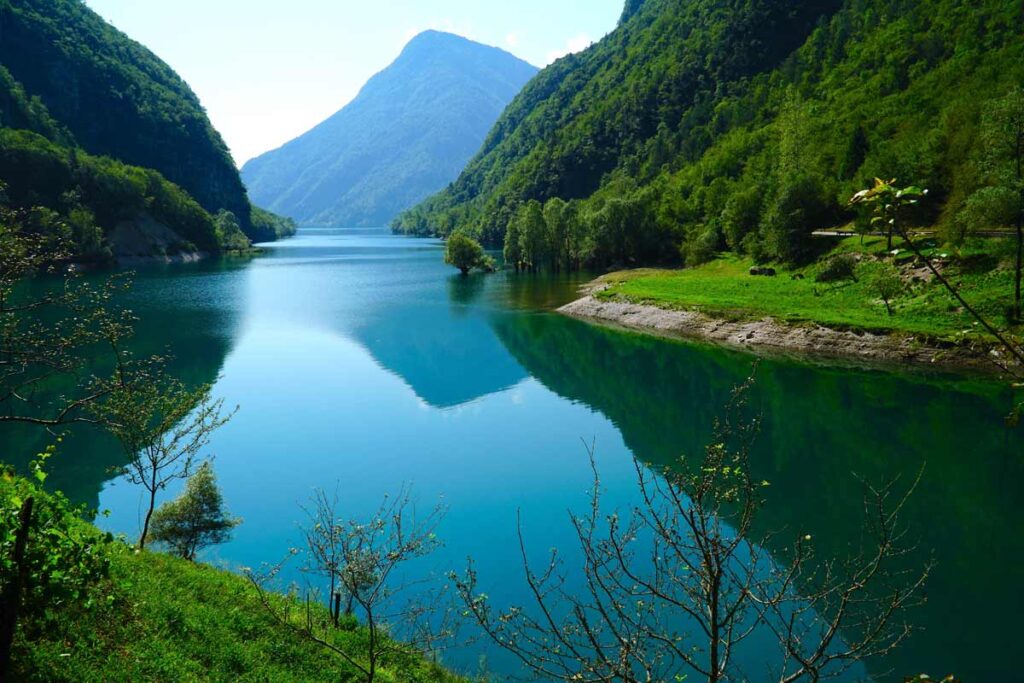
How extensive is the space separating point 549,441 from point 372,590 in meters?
18.7

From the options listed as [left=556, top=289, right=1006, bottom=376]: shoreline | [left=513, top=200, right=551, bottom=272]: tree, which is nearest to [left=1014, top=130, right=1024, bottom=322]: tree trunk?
[left=556, top=289, right=1006, bottom=376]: shoreline

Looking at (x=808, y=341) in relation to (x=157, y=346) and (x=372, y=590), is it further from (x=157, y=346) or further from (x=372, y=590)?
(x=157, y=346)

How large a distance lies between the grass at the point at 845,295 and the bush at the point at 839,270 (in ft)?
2.30

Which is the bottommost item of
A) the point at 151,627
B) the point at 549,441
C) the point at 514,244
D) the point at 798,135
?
the point at 549,441

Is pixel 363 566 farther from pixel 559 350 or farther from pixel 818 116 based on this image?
pixel 818 116

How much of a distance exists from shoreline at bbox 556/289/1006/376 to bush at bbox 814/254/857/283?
12721 millimetres

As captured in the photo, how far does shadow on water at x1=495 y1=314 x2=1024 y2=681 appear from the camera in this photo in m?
18.9

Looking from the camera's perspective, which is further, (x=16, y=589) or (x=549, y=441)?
(x=549, y=441)

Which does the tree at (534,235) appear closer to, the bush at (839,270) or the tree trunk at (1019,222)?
the bush at (839,270)

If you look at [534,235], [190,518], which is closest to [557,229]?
[534,235]

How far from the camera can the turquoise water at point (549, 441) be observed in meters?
22.5

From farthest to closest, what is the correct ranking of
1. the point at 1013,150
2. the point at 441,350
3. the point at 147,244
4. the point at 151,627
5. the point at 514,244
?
the point at 147,244 → the point at 514,244 → the point at 441,350 → the point at 1013,150 → the point at 151,627

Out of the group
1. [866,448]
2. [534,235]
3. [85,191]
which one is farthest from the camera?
[85,191]

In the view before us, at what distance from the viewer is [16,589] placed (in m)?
7.42
